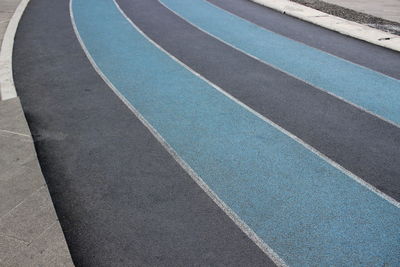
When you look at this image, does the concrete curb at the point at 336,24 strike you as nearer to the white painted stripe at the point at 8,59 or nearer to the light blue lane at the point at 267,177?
the light blue lane at the point at 267,177

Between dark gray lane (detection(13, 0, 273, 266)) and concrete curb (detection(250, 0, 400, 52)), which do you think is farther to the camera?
concrete curb (detection(250, 0, 400, 52))

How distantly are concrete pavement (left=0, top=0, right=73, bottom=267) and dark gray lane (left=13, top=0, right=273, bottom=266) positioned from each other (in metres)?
0.21

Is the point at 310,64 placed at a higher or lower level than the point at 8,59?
higher

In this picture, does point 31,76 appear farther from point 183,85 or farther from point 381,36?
point 381,36

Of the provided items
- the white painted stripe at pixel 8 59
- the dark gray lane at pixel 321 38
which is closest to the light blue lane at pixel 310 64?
the dark gray lane at pixel 321 38

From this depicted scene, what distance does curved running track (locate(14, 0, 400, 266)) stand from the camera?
445 cm

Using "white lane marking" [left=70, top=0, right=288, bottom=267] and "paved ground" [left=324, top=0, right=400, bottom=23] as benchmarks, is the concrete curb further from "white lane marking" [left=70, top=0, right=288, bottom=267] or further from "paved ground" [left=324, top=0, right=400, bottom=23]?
"white lane marking" [left=70, top=0, right=288, bottom=267]

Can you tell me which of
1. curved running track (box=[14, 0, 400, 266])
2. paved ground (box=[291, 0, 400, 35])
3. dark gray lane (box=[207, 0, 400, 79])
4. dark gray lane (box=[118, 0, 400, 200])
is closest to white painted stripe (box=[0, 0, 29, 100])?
curved running track (box=[14, 0, 400, 266])

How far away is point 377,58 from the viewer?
10.2m

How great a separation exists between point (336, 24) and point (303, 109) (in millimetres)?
6458

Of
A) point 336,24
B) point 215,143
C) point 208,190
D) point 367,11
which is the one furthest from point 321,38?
point 208,190

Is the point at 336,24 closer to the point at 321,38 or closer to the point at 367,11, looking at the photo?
the point at 321,38

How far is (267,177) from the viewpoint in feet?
18.2

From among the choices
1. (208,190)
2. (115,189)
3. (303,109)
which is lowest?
(115,189)
